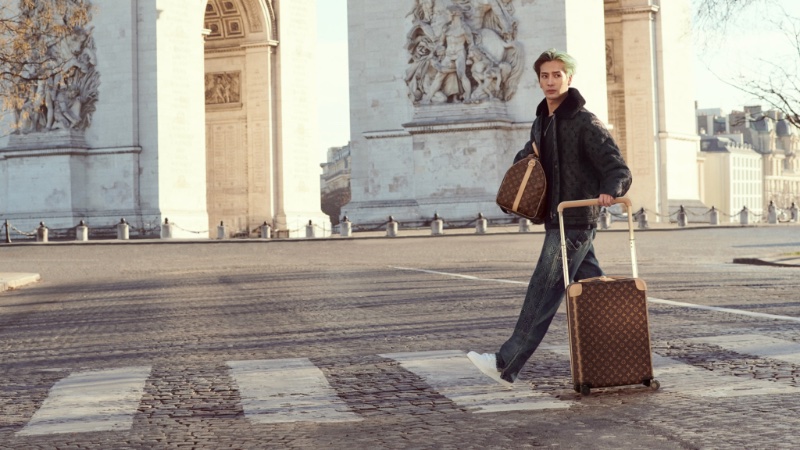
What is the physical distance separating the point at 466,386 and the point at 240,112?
42.8m

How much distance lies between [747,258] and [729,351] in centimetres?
1282

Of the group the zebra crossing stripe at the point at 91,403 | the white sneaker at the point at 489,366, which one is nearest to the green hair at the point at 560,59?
the white sneaker at the point at 489,366

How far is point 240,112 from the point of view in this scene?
162 feet

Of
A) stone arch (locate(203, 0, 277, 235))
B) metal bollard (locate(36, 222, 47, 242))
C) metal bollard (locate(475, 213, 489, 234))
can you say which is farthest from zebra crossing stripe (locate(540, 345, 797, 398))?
stone arch (locate(203, 0, 277, 235))

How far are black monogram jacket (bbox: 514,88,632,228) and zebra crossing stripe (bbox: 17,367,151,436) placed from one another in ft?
7.77

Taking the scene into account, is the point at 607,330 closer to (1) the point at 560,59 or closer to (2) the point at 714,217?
(1) the point at 560,59

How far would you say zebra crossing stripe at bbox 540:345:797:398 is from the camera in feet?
21.7

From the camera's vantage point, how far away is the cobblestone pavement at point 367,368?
584cm

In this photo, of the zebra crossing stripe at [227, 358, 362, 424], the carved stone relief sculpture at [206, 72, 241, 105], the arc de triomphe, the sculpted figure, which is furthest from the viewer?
the carved stone relief sculpture at [206, 72, 241, 105]

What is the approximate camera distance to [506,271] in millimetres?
19250

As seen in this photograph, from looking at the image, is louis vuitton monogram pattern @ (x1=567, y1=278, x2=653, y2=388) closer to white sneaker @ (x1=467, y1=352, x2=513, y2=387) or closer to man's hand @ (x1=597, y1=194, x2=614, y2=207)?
man's hand @ (x1=597, y1=194, x2=614, y2=207)

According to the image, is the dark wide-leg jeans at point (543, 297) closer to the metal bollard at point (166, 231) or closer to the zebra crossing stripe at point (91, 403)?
the zebra crossing stripe at point (91, 403)

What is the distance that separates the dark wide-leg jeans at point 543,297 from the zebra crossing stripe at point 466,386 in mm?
173

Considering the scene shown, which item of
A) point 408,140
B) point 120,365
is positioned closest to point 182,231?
point 408,140
